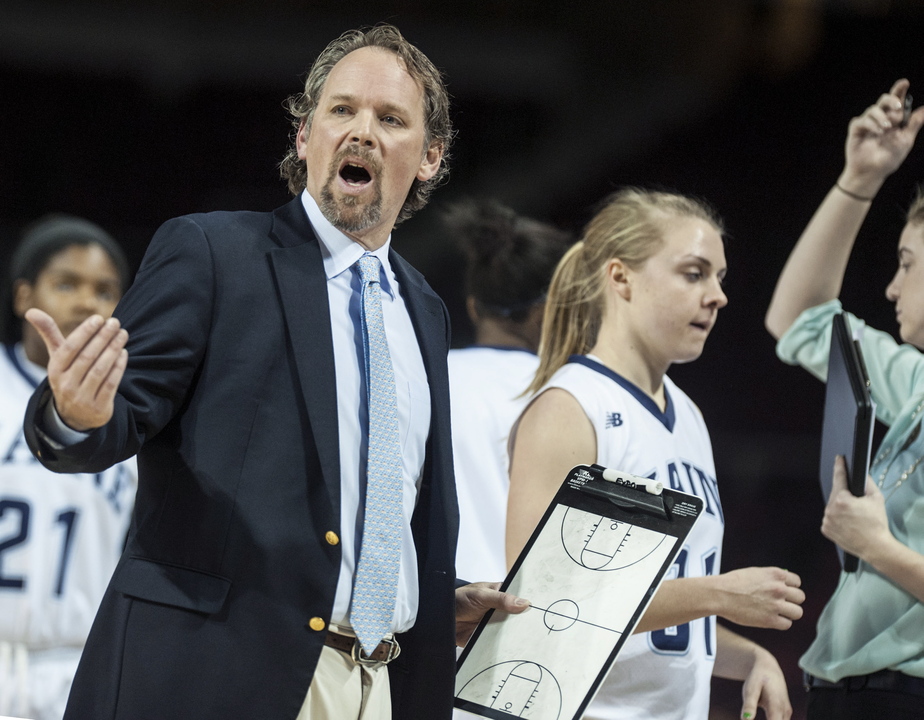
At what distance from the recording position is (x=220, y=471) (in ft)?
4.23

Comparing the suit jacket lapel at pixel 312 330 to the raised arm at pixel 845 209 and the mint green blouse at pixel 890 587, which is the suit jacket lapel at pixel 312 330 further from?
the raised arm at pixel 845 209

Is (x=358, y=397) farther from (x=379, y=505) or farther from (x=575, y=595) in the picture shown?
(x=575, y=595)

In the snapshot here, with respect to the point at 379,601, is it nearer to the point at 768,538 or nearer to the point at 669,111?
the point at 768,538

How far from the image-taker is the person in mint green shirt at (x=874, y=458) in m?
2.05

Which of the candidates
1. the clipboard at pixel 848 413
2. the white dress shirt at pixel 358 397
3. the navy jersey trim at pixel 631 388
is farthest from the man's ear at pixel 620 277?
the white dress shirt at pixel 358 397

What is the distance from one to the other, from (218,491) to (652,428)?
3.74 ft

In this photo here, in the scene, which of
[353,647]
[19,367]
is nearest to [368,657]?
[353,647]

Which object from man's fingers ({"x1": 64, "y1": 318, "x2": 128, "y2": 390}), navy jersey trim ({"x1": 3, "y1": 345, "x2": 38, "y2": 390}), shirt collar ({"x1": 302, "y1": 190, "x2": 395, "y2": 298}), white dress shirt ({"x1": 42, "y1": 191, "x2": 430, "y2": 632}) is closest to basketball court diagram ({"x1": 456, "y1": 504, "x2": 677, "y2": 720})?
white dress shirt ({"x1": 42, "y1": 191, "x2": 430, "y2": 632})

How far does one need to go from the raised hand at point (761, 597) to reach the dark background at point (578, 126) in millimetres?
822

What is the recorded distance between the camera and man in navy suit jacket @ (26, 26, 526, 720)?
3.98 feet

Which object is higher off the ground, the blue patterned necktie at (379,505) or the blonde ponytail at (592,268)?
the blonde ponytail at (592,268)

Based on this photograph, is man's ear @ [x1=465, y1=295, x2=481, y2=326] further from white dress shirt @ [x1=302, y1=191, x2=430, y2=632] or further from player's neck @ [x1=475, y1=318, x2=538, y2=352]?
white dress shirt @ [x1=302, y1=191, x2=430, y2=632]

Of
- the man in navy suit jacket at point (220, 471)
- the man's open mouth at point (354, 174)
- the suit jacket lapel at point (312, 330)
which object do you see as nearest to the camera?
the man in navy suit jacket at point (220, 471)

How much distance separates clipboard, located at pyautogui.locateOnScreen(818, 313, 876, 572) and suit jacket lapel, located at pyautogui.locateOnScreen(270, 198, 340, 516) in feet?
3.71
